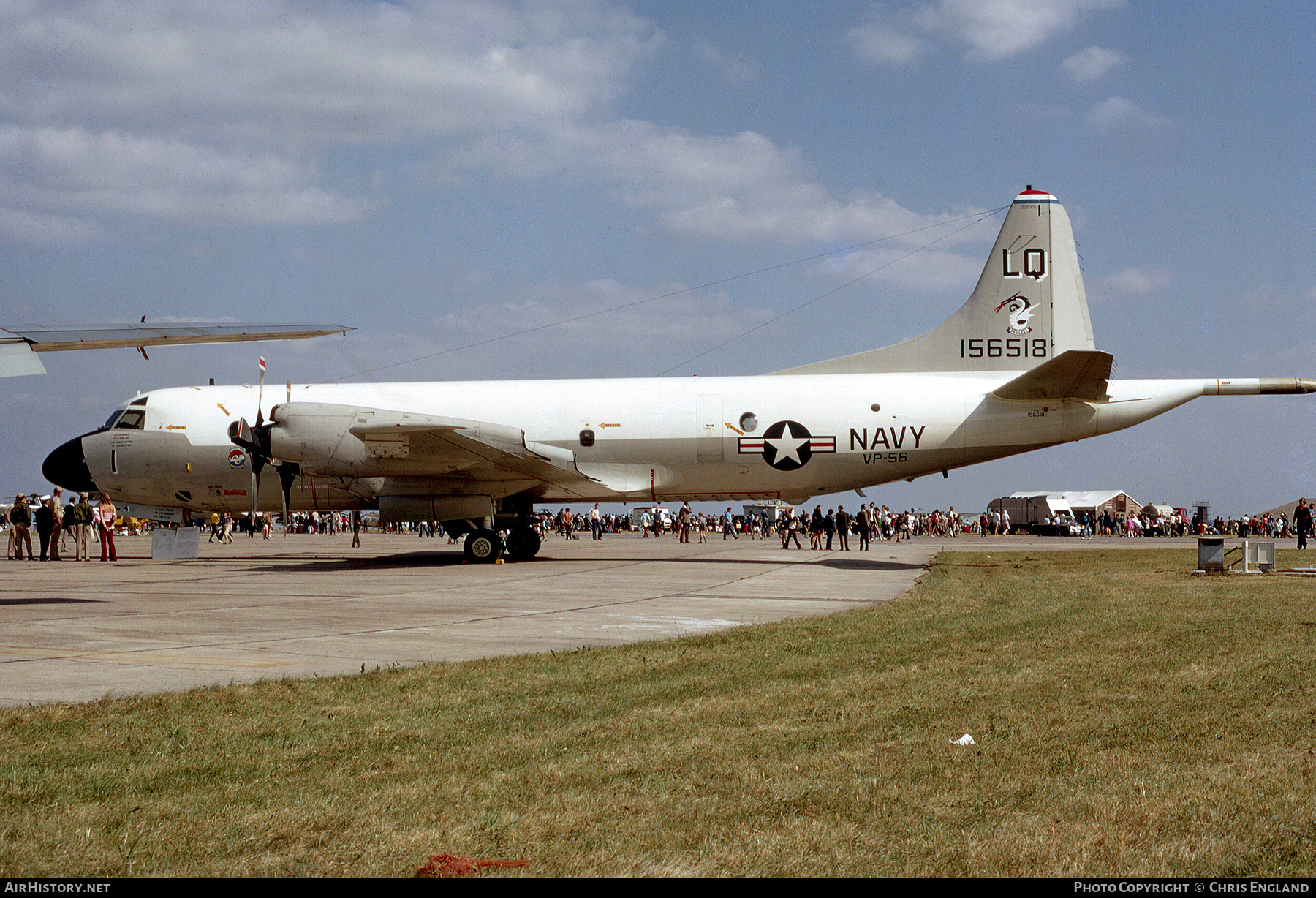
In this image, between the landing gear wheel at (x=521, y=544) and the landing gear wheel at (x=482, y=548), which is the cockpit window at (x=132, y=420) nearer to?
the landing gear wheel at (x=482, y=548)

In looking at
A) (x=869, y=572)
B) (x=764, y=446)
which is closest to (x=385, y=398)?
(x=764, y=446)

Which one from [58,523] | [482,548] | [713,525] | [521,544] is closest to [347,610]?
[482,548]

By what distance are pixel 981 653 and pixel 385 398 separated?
19.5 meters

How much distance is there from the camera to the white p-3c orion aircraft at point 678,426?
23.5 m

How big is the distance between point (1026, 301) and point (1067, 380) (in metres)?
3.13

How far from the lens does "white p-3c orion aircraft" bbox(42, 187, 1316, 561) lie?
924 inches

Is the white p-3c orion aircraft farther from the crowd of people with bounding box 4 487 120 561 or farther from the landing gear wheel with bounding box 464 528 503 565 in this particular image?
the crowd of people with bounding box 4 487 120 561

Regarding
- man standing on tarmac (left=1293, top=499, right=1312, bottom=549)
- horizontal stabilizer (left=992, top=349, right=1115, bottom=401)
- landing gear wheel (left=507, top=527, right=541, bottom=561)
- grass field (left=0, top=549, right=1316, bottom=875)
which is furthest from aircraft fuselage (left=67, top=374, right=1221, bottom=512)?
grass field (left=0, top=549, right=1316, bottom=875)

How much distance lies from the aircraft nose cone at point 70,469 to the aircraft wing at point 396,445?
7.49 metres

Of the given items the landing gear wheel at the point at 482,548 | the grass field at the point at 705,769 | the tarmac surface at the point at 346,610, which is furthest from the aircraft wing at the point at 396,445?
the grass field at the point at 705,769

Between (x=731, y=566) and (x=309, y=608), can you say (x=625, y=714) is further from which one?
(x=731, y=566)

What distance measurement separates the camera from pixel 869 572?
2211 centimetres

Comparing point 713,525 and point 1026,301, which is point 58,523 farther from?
point 713,525

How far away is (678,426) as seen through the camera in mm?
24625
